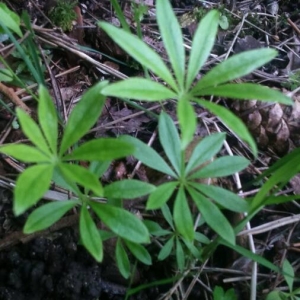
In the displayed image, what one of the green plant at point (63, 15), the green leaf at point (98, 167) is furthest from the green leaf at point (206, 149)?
the green plant at point (63, 15)

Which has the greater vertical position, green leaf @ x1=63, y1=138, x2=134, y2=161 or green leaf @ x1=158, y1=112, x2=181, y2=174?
green leaf @ x1=63, y1=138, x2=134, y2=161

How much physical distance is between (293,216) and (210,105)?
0.66 meters

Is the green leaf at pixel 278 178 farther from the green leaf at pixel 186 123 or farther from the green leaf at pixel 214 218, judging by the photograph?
the green leaf at pixel 186 123

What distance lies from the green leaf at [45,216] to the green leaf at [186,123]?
34cm

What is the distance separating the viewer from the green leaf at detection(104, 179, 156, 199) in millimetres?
1022

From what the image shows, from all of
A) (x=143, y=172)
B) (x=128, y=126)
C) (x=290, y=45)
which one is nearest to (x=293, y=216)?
(x=143, y=172)

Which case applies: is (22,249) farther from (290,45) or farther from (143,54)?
(290,45)

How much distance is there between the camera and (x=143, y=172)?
153 cm

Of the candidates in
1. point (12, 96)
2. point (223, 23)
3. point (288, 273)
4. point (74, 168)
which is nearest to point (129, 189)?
point (74, 168)

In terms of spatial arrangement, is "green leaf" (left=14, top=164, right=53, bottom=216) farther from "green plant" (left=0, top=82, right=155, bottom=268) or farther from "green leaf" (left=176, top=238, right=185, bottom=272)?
"green leaf" (left=176, top=238, right=185, bottom=272)

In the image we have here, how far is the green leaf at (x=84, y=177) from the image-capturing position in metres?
0.88

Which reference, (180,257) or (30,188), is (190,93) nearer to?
(30,188)

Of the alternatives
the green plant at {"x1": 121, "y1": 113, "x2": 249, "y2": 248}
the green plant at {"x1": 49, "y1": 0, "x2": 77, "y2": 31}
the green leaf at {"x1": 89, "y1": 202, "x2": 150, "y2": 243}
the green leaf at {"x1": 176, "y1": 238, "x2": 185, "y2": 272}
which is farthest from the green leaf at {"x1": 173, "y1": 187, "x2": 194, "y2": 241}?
the green plant at {"x1": 49, "y1": 0, "x2": 77, "y2": 31}

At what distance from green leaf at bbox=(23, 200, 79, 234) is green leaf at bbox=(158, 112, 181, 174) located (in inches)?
9.9
